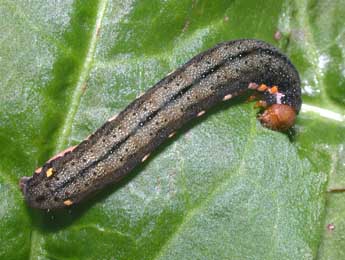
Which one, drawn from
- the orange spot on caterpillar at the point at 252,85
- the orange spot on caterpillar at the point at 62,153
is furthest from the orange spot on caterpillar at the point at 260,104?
the orange spot on caterpillar at the point at 62,153

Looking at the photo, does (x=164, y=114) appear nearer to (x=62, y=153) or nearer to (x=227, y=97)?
(x=227, y=97)

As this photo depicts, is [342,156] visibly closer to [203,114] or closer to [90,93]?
[203,114]

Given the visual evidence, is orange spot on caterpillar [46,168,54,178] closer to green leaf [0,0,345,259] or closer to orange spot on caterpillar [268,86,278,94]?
green leaf [0,0,345,259]

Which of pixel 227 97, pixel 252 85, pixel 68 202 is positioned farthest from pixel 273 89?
pixel 68 202

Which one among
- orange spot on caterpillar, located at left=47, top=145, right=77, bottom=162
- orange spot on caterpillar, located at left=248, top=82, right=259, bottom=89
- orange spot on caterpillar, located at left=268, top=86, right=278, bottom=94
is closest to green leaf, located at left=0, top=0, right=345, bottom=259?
orange spot on caterpillar, located at left=47, top=145, right=77, bottom=162

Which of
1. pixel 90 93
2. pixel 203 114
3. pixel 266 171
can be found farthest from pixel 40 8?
pixel 266 171

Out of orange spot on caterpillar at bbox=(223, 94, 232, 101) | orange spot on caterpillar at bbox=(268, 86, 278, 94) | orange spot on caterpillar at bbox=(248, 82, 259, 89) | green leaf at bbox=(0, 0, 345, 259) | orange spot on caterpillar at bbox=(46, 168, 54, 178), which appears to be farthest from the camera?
orange spot on caterpillar at bbox=(268, 86, 278, 94)
